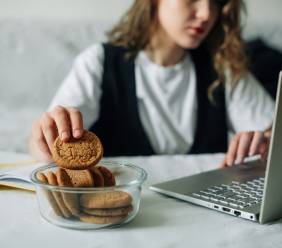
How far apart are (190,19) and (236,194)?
0.79 meters

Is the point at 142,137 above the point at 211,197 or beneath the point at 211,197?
beneath

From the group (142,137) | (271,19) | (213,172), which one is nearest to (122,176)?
(213,172)

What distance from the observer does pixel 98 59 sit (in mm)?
1508

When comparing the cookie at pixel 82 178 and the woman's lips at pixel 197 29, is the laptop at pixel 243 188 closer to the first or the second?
the cookie at pixel 82 178

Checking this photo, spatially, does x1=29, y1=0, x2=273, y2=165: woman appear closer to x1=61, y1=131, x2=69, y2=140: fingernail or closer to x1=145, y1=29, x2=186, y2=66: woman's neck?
x1=145, y1=29, x2=186, y2=66: woman's neck

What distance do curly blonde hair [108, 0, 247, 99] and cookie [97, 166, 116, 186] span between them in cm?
90

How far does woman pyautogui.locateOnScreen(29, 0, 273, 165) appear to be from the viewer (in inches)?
57.9

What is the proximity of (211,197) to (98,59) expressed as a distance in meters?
0.85

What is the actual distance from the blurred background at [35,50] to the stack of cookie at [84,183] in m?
0.85

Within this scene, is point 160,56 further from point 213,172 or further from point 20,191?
point 20,191

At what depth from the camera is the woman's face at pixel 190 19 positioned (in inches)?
55.6

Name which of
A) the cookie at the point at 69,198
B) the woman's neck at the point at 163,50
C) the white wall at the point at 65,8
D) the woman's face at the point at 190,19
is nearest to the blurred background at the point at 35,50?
the white wall at the point at 65,8

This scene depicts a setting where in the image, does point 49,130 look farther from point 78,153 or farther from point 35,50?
point 35,50

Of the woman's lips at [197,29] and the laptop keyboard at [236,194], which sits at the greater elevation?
the woman's lips at [197,29]
